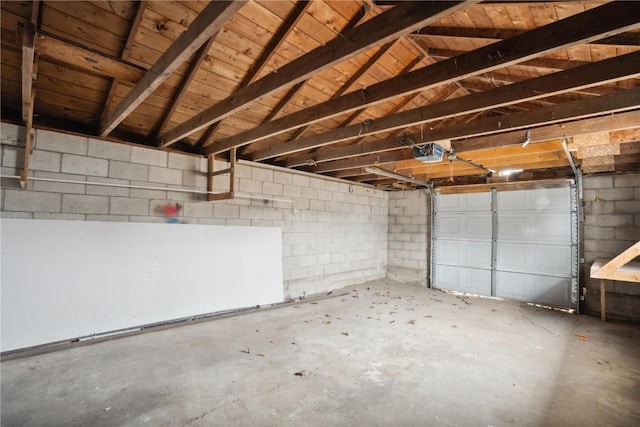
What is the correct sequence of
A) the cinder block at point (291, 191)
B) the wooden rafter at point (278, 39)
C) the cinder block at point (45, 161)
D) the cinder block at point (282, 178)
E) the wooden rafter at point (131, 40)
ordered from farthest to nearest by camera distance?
1. the cinder block at point (291, 191)
2. the cinder block at point (282, 178)
3. the cinder block at point (45, 161)
4. the wooden rafter at point (278, 39)
5. the wooden rafter at point (131, 40)

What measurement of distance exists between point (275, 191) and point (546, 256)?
4841mm

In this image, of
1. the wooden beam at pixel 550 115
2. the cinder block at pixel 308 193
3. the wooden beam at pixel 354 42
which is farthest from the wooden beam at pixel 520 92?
the cinder block at pixel 308 193

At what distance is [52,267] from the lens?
3.03m

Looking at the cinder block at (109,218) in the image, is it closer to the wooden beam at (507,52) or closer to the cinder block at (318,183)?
the wooden beam at (507,52)

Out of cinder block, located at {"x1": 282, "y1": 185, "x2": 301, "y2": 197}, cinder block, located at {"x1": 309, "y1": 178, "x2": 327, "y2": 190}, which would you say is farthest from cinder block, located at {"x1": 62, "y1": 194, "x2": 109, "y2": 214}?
cinder block, located at {"x1": 309, "y1": 178, "x2": 327, "y2": 190}

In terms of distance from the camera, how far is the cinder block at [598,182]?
4746mm

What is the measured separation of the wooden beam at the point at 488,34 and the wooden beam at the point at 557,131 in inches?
38.4

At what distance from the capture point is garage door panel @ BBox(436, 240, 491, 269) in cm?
606

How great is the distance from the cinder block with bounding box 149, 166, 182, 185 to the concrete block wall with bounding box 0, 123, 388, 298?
12 millimetres

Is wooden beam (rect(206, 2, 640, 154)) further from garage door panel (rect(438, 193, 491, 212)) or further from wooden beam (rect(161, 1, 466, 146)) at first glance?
garage door panel (rect(438, 193, 491, 212))

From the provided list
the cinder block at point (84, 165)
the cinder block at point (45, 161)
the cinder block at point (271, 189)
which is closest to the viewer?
the cinder block at point (45, 161)

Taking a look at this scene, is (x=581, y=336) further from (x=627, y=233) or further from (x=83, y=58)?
(x=83, y=58)

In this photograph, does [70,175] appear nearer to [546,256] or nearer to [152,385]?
[152,385]

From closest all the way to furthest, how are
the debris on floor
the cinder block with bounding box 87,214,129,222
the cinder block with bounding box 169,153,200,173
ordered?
the cinder block with bounding box 87,214,129,222, the debris on floor, the cinder block with bounding box 169,153,200,173
